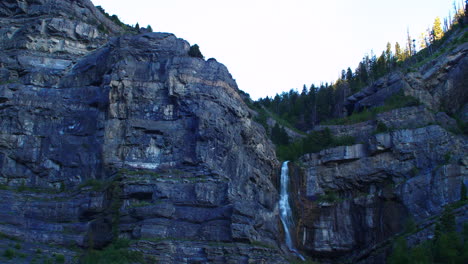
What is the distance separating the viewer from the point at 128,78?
196 ft

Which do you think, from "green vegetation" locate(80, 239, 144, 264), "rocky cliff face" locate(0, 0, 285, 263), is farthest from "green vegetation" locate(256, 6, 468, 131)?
"green vegetation" locate(80, 239, 144, 264)

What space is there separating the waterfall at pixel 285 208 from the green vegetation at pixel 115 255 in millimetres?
21417

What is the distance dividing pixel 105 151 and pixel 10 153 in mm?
9555

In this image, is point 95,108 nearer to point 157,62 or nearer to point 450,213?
point 157,62

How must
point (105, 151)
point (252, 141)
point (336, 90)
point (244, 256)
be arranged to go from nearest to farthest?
point (244, 256), point (105, 151), point (252, 141), point (336, 90)

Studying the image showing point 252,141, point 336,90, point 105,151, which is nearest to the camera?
point 105,151

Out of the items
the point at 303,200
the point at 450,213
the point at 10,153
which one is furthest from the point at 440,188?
the point at 10,153

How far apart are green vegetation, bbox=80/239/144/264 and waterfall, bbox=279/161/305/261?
70.3 ft

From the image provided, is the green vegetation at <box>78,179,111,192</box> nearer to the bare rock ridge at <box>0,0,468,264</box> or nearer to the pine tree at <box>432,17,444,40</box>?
the bare rock ridge at <box>0,0,468,264</box>

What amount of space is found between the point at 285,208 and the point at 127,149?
2014 cm

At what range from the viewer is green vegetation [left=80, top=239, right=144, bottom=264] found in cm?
4331

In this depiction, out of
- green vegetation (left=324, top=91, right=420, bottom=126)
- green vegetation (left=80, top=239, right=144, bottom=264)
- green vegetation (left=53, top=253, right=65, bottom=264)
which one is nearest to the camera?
green vegetation (left=80, top=239, right=144, bottom=264)

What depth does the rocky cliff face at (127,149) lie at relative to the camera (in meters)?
48.5

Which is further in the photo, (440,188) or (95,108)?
(95,108)
